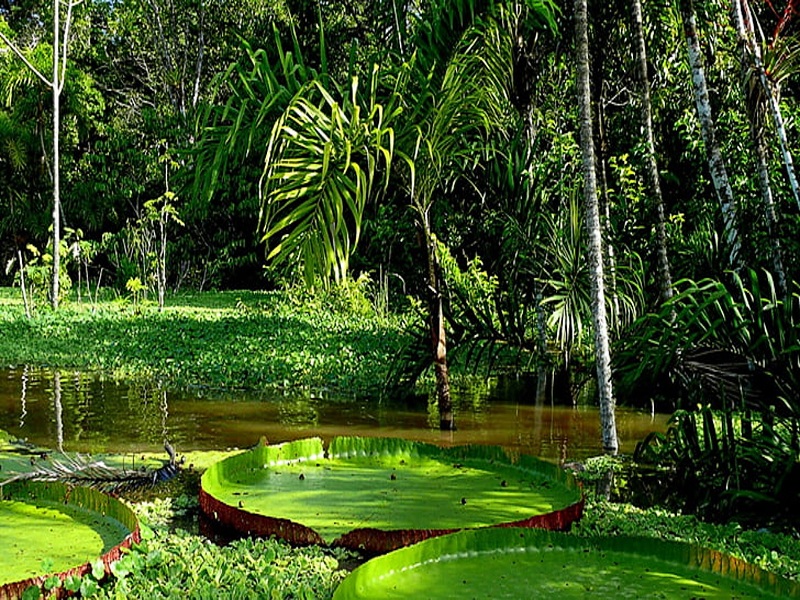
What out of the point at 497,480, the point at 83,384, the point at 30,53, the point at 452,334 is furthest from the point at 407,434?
the point at 30,53

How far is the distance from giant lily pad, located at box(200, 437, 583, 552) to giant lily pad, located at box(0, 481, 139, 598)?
0.48 m

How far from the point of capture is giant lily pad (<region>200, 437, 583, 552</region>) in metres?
3.26

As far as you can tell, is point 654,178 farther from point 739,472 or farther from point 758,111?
point 739,472

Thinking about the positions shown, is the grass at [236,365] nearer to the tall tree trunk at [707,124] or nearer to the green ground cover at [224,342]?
the green ground cover at [224,342]

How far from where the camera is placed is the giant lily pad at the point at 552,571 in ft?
Result: 8.24

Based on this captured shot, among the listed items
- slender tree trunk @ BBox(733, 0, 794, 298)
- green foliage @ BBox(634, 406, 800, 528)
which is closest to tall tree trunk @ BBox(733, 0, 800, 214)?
slender tree trunk @ BBox(733, 0, 794, 298)

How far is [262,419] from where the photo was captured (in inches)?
243

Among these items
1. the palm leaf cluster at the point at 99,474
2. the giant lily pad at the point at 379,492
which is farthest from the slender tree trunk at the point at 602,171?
the palm leaf cluster at the point at 99,474

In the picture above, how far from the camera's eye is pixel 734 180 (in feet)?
23.6

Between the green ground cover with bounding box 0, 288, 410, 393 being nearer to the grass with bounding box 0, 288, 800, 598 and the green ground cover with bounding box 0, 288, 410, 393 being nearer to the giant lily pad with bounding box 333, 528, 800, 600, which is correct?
the grass with bounding box 0, 288, 800, 598

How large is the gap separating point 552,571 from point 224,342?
6909 millimetres

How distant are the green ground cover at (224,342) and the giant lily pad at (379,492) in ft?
10.1

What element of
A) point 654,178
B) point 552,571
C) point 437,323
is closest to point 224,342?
point 437,323

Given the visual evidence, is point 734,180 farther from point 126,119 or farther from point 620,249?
point 126,119
